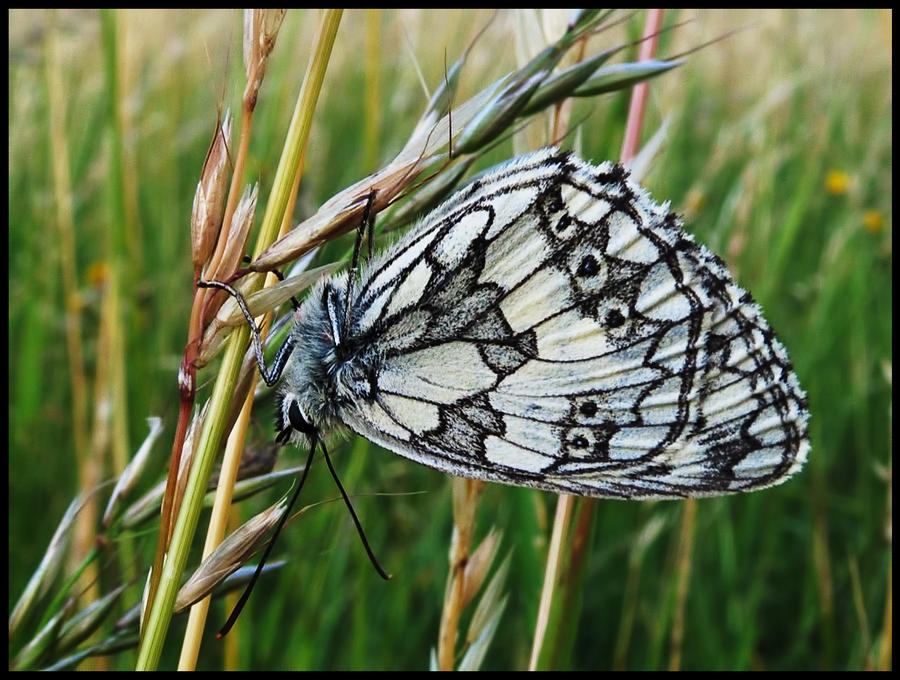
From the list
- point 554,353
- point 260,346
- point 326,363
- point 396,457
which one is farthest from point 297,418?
point 396,457

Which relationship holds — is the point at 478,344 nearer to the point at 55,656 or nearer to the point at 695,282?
the point at 695,282

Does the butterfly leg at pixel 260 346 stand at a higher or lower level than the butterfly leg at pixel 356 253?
lower

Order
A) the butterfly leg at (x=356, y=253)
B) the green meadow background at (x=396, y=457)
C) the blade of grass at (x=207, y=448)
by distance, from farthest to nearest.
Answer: the green meadow background at (x=396, y=457) → the butterfly leg at (x=356, y=253) → the blade of grass at (x=207, y=448)

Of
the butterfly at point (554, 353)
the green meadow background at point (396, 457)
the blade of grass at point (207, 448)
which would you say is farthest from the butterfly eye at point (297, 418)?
the blade of grass at point (207, 448)

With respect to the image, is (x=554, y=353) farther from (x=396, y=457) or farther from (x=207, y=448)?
(x=396, y=457)

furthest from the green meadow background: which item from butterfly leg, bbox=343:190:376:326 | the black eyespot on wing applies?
the black eyespot on wing

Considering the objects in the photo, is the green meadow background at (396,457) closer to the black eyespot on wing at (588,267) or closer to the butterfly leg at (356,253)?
the butterfly leg at (356,253)
